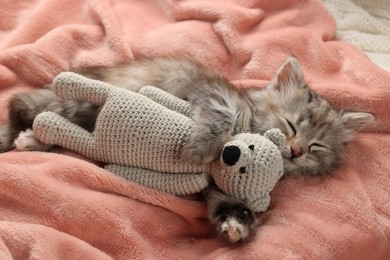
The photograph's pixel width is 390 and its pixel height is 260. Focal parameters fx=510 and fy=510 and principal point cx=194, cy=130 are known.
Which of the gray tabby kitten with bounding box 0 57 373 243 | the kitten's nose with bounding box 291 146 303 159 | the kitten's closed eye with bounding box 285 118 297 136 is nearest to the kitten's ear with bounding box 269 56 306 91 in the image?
the gray tabby kitten with bounding box 0 57 373 243

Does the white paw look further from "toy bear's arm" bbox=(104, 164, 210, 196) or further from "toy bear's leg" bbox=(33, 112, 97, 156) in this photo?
"toy bear's leg" bbox=(33, 112, 97, 156)

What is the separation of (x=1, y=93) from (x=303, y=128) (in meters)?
1.16

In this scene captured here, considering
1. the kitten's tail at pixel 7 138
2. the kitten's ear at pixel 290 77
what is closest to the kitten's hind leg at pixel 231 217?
the kitten's ear at pixel 290 77

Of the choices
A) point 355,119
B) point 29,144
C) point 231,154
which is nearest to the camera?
point 231,154

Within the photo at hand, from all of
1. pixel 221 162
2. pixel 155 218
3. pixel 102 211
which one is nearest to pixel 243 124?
pixel 221 162

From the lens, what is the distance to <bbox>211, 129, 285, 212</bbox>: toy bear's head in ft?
4.81

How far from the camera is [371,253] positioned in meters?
1.68

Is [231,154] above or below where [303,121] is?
above

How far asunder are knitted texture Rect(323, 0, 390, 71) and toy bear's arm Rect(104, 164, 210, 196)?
1305 mm

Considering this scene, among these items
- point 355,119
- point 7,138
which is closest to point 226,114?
point 355,119

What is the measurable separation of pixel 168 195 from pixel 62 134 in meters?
0.40

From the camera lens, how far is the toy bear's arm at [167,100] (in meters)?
1.70

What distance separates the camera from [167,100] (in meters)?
1.70

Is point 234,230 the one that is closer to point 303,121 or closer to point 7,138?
point 303,121
